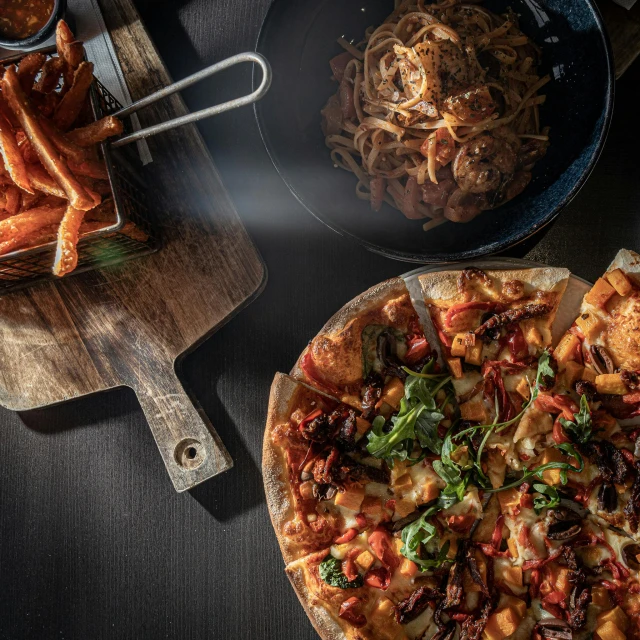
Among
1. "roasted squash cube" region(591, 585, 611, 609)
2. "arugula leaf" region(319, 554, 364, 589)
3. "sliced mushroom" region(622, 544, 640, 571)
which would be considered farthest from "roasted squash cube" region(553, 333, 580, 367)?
"arugula leaf" region(319, 554, 364, 589)

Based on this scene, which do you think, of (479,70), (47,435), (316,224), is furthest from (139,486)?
(479,70)

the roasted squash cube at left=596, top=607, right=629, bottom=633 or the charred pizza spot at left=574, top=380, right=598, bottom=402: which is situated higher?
the charred pizza spot at left=574, top=380, right=598, bottom=402

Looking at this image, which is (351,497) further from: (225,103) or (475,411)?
(225,103)

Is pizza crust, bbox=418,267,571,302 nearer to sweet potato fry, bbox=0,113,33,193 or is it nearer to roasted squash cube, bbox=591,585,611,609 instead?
roasted squash cube, bbox=591,585,611,609

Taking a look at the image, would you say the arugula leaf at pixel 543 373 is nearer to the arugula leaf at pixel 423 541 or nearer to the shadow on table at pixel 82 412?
the arugula leaf at pixel 423 541

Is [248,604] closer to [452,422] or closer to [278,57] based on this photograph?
[452,422]

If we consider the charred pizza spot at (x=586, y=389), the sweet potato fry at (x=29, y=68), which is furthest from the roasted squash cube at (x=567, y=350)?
the sweet potato fry at (x=29, y=68)
